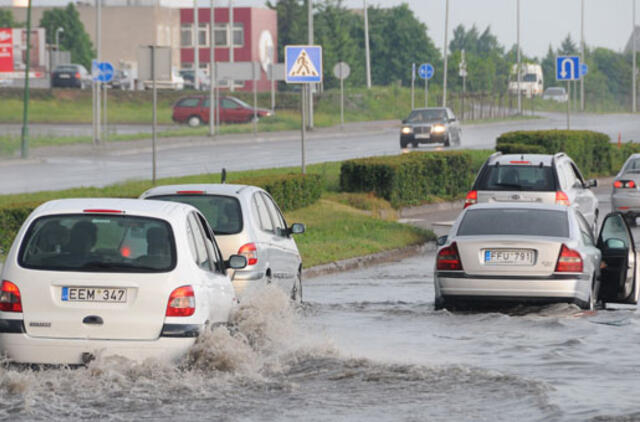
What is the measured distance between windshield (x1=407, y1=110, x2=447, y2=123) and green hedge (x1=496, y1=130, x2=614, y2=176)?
1365cm

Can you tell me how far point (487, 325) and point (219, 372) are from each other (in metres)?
4.19

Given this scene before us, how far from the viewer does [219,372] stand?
9.53 m

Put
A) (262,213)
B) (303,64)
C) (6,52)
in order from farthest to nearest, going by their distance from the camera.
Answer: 1. (6,52)
2. (303,64)
3. (262,213)

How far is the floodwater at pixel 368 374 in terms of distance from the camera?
864 centimetres

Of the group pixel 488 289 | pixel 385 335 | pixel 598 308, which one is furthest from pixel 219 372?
pixel 598 308

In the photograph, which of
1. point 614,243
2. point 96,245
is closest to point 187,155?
point 614,243

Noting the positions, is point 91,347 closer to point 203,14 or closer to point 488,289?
point 488,289

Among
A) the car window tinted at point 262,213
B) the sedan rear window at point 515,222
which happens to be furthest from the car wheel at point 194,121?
the sedan rear window at point 515,222

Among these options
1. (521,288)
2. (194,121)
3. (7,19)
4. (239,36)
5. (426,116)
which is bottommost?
(521,288)

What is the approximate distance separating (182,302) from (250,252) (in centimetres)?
370

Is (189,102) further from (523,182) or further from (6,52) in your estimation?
(523,182)

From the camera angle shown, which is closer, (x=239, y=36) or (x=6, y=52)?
(x=6, y=52)

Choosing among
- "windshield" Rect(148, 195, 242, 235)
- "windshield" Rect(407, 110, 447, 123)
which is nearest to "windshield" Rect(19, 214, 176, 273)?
"windshield" Rect(148, 195, 242, 235)

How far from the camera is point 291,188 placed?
82.1 ft
